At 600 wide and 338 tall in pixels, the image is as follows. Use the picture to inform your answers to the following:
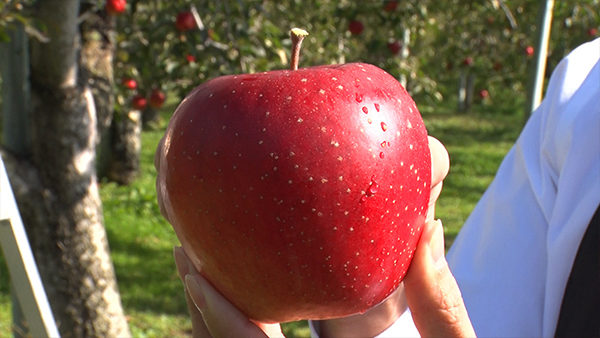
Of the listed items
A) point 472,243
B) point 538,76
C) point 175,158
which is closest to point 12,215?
point 175,158

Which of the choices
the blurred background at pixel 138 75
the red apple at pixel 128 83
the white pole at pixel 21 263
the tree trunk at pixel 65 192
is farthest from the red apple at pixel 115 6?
the white pole at pixel 21 263

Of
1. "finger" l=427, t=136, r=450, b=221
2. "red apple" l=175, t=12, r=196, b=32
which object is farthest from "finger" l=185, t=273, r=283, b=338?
"red apple" l=175, t=12, r=196, b=32

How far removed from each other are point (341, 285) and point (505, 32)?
23.2 feet

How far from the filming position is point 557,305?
3.42 feet

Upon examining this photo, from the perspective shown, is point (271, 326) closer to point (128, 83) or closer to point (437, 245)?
point (437, 245)

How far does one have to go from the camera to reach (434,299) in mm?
827

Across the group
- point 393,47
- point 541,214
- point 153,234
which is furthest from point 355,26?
point 541,214

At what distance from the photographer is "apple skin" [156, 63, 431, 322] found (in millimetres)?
767

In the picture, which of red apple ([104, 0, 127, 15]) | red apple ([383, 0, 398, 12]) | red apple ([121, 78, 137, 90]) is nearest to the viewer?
red apple ([104, 0, 127, 15])

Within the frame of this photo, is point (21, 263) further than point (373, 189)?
Yes

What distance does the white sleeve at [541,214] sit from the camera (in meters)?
1.03

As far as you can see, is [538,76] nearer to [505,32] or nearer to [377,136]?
[377,136]

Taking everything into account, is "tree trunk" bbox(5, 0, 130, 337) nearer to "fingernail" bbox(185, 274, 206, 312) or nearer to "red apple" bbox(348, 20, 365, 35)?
"fingernail" bbox(185, 274, 206, 312)

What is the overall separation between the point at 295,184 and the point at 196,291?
195mm
